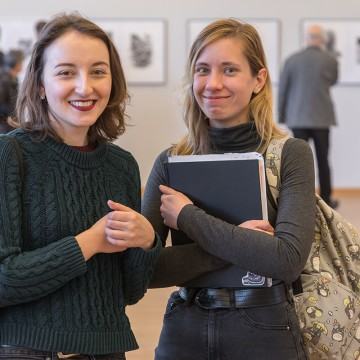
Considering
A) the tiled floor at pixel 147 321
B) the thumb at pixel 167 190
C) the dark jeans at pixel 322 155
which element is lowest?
the tiled floor at pixel 147 321

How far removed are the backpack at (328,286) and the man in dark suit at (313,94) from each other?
6229 millimetres

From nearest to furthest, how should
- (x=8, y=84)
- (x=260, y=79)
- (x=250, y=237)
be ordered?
(x=250, y=237) < (x=260, y=79) < (x=8, y=84)

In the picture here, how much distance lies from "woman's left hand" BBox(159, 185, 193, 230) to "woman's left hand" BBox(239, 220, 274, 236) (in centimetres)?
17

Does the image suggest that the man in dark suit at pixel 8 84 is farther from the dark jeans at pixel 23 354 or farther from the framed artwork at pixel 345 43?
the framed artwork at pixel 345 43

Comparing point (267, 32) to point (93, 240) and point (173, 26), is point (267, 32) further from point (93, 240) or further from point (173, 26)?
point (93, 240)

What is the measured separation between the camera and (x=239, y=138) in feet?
7.02

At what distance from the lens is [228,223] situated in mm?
2006

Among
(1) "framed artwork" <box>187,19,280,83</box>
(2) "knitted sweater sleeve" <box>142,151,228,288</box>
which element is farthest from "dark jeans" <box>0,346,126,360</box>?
(1) "framed artwork" <box>187,19,280,83</box>

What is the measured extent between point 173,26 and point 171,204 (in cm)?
813

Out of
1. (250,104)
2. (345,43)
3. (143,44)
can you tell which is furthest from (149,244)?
(345,43)

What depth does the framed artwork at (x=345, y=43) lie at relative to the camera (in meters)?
9.92

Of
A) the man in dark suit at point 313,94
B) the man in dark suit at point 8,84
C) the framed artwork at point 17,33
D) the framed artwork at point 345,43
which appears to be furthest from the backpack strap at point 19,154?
the framed artwork at point 345,43

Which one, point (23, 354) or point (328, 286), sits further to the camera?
point (328, 286)

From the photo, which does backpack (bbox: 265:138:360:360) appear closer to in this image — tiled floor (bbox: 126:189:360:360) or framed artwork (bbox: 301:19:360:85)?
tiled floor (bbox: 126:189:360:360)
